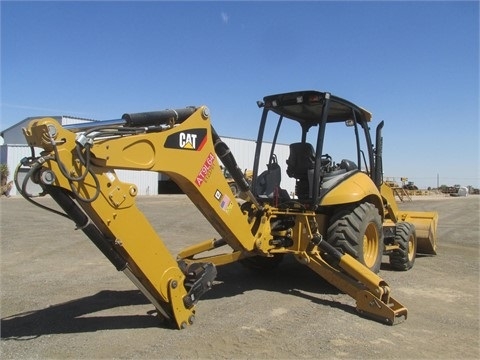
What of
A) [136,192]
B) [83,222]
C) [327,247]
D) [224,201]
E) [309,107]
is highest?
[309,107]

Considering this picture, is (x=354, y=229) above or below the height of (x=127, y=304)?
above

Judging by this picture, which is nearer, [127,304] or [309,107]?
[127,304]

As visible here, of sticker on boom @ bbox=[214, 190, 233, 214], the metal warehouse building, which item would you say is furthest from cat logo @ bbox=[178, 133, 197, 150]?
the metal warehouse building

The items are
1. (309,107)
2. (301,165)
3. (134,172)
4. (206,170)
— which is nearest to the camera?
(206,170)

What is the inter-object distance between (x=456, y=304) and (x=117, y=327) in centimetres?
423

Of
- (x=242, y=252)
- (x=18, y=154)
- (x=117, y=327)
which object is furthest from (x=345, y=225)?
(x=18, y=154)

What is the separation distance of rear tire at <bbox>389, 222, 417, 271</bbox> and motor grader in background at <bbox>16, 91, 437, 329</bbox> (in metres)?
0.02

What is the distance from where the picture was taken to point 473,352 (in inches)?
171

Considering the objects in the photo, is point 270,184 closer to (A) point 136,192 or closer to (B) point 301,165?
(B) point 301,165

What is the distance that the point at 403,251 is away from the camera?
8141 millimetres

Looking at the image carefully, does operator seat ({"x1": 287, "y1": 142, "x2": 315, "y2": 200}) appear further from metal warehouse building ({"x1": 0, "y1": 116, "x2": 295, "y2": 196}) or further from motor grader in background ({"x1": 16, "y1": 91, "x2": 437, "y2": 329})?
metal warehouse building ({"x1": 0, "y1": 116, "x2": 295, "y2": 196})

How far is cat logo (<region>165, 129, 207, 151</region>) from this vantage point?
180 inches

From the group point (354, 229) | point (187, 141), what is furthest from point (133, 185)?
point (354, 229)

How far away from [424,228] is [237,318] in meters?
6.06
